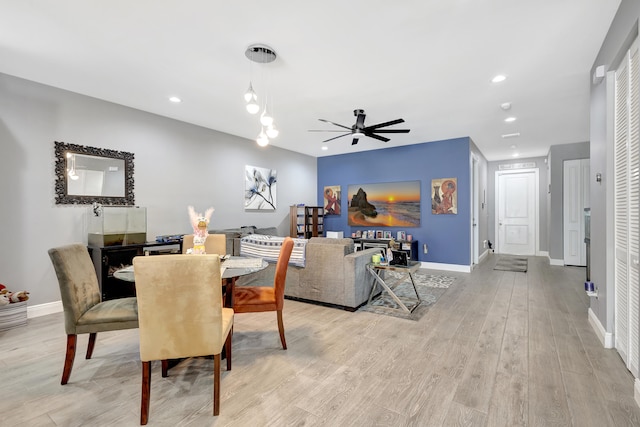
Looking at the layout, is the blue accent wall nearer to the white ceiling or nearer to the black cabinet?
the white ceiling

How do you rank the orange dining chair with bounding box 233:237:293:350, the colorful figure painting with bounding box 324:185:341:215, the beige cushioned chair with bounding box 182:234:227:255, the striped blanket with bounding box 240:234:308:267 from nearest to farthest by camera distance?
the orange dining chair with bounding box 233:237:293:350, the beige cushioned chair with bounding box 182:234:227:255, the striped blanket with bounding box 240:234:308:267, the colorful figure painting with bounding box 324:185:341:215

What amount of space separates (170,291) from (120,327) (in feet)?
2.50

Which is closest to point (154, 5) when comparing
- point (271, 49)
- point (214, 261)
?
point (271, 49)

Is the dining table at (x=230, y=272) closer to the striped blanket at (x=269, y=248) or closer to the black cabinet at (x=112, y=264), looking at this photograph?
the striped blanket at (x=269, y=248)

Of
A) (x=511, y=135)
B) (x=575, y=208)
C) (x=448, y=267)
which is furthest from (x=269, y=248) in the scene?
(x=575, y=208)

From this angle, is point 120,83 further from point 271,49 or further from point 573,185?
point 573,185

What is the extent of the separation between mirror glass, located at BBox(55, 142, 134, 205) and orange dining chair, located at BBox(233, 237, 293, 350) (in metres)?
2.62

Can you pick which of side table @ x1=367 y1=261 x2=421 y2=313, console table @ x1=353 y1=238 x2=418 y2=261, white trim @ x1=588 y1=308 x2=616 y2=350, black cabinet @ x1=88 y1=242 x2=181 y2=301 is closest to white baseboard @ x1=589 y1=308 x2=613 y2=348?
white trim @ x1=588 y1=308 x2=616 y2=350

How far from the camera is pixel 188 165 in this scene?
496cm

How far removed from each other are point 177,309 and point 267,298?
985 millimetres

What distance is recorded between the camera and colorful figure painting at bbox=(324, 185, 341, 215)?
25.3ft

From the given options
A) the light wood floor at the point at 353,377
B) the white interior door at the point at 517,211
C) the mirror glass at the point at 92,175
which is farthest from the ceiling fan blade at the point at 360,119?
the white interior door at the point at 517,211

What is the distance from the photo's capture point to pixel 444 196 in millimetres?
6184

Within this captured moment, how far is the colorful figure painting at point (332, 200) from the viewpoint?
7723 mm
